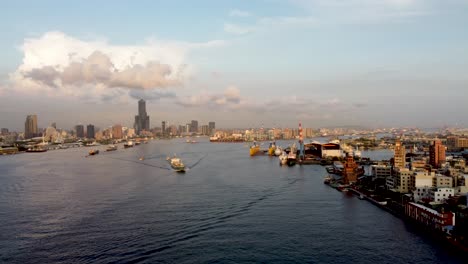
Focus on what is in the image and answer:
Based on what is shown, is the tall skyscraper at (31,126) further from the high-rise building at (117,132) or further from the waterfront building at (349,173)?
the waterfront building at (349,173)

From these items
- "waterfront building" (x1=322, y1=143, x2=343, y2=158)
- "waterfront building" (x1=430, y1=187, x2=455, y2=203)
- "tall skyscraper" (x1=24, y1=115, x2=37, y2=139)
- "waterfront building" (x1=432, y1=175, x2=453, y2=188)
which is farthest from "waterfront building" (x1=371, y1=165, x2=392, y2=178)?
"tall skyscraper" (x1=24, y1=115, x2=37, y2=139)

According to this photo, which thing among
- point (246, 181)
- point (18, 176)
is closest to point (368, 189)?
point (246, 181)

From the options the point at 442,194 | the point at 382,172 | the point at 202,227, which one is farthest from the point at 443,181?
the point at 202,227

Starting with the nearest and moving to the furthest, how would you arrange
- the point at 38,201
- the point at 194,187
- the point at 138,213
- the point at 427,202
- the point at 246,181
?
the point at 138,213, the point at 427,202, the point at 38,201, the point at 194,187, the point at 246,181

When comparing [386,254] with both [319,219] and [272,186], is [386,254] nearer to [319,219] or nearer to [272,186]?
[319,219]

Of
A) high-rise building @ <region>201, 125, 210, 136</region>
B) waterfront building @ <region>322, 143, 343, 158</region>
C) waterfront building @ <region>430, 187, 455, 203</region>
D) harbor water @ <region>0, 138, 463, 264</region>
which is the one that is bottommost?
harbor water @ <region>0, 138, 463, 264</region>

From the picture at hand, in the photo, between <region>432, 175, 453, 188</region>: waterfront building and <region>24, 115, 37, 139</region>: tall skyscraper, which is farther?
<region>24, 115, 37, 139</region>: tall skyscraper

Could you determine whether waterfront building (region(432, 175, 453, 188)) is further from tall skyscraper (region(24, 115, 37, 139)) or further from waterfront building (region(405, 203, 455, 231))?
tall skyscraper (region(24, 115, 37, 139))
